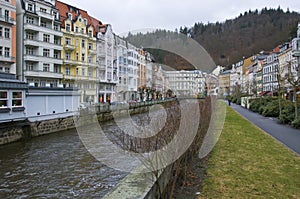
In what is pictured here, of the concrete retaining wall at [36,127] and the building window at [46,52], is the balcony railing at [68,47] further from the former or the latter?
the concrete retaining wall at [36,127]

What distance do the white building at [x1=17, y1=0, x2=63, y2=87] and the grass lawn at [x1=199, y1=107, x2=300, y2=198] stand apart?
93.7 feet

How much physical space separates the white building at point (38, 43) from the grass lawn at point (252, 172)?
2856 cm

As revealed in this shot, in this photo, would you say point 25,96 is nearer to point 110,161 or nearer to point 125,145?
point 110,161

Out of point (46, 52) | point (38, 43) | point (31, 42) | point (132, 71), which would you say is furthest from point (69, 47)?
point (132, 71)

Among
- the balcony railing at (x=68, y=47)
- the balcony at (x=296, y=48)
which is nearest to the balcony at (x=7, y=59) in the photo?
the balcony railing at (x=68, y=47)

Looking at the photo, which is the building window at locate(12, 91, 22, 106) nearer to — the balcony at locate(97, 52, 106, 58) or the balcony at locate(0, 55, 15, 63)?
the balcony at locate(0, 55, 15, 63)

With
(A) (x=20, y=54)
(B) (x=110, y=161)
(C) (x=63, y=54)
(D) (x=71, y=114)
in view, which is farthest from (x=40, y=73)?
(B) (x=110, y=161)

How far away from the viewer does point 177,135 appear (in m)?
4.98

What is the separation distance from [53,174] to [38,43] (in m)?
27.9

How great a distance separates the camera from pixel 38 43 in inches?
1342

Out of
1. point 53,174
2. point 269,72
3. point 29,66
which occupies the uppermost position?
point 269,72

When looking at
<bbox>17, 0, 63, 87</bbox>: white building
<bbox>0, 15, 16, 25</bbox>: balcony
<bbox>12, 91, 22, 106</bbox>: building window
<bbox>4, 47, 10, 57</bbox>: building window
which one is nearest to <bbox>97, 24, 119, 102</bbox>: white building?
<bbox>17, 0, 63, 87</bbox>: white building

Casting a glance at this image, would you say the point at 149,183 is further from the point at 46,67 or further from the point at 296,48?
the point at 296,48

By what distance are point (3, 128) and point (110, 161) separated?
9367mm
